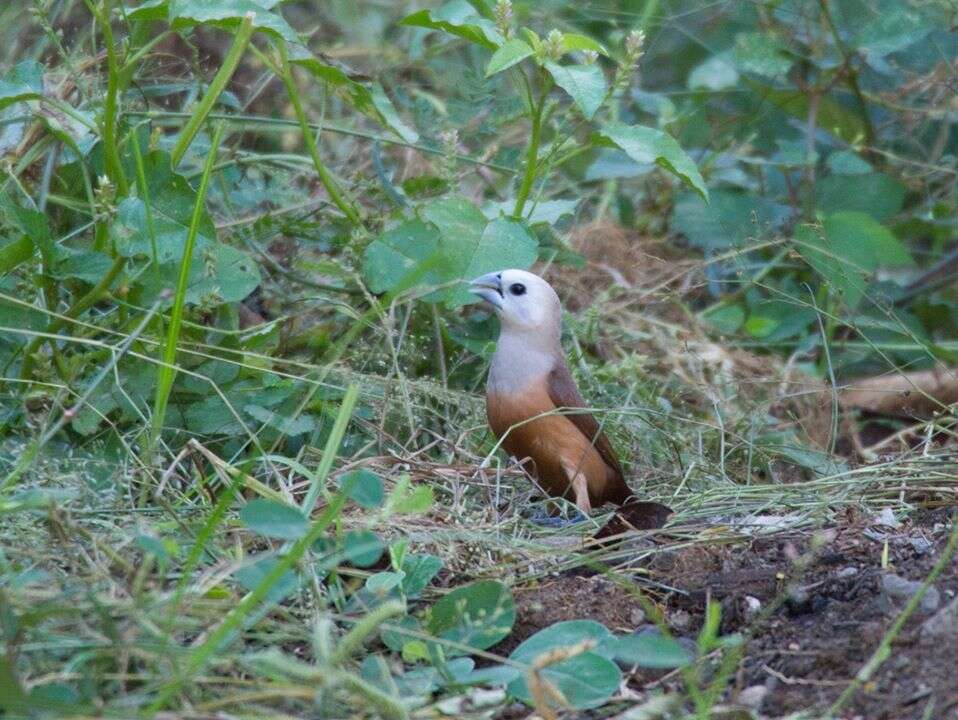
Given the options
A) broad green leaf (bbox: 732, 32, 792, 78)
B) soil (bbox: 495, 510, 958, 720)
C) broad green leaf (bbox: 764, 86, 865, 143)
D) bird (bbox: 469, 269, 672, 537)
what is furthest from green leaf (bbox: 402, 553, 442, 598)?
broad green leaf (bbox: 764, 86, 865, 143)

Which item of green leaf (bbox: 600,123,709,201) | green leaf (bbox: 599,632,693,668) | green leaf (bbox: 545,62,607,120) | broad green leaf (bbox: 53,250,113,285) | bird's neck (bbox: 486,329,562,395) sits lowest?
bird's neck (bbox: 486,329,562,395)

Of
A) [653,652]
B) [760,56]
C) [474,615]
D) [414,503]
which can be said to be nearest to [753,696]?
[653,652]

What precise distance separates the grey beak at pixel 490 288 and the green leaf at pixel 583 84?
2.31ft

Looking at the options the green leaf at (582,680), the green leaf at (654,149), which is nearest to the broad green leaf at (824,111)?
the green leaf at (654,149)

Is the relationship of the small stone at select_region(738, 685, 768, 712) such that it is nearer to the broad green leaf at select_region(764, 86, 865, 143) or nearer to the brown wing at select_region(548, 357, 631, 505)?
the brown wing at select_region(548, 357, 631, 505)

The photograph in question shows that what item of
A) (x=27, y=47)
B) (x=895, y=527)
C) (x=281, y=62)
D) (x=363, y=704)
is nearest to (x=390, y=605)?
(x=363, y=704)

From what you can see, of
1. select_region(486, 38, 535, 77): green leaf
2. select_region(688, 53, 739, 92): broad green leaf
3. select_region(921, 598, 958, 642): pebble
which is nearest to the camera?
select_region(921, 598, 958, 642): pebble

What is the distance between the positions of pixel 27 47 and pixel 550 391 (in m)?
3.42

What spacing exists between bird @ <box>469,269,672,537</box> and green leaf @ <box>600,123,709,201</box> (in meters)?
0.56

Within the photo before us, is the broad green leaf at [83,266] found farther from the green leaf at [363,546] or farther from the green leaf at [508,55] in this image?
the green leaf at [363,546]

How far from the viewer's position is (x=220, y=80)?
3.46 meters

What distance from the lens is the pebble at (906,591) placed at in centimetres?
269

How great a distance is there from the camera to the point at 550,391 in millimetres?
4039

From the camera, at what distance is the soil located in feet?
8.04
